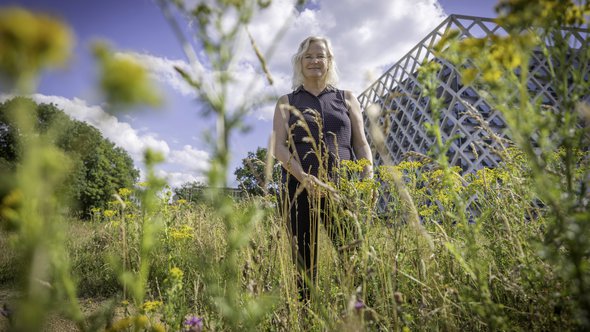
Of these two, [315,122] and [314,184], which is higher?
[315,122]

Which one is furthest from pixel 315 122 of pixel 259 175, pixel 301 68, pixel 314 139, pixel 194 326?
pixel 194 326

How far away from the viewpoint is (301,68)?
2.01m

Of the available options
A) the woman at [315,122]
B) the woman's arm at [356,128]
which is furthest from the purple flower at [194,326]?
the woman's arm at [356,128]

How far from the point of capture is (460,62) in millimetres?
673

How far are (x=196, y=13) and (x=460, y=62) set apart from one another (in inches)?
21.7

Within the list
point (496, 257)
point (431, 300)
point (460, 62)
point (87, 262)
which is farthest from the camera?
point (87, 262)

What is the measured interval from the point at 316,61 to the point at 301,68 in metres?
0.15

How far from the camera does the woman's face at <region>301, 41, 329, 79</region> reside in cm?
188

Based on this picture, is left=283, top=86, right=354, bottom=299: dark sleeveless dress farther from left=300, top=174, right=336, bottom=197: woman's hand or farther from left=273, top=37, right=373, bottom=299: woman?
left=300, top=174, right=336, bottom=197: woman's hand

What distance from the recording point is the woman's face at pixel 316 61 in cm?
188

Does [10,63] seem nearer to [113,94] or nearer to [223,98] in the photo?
[113,94]

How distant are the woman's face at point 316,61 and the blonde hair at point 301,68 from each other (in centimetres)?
4

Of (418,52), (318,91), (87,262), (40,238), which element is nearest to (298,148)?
(318,91)

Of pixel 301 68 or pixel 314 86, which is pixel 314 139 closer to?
pixel 314 86
